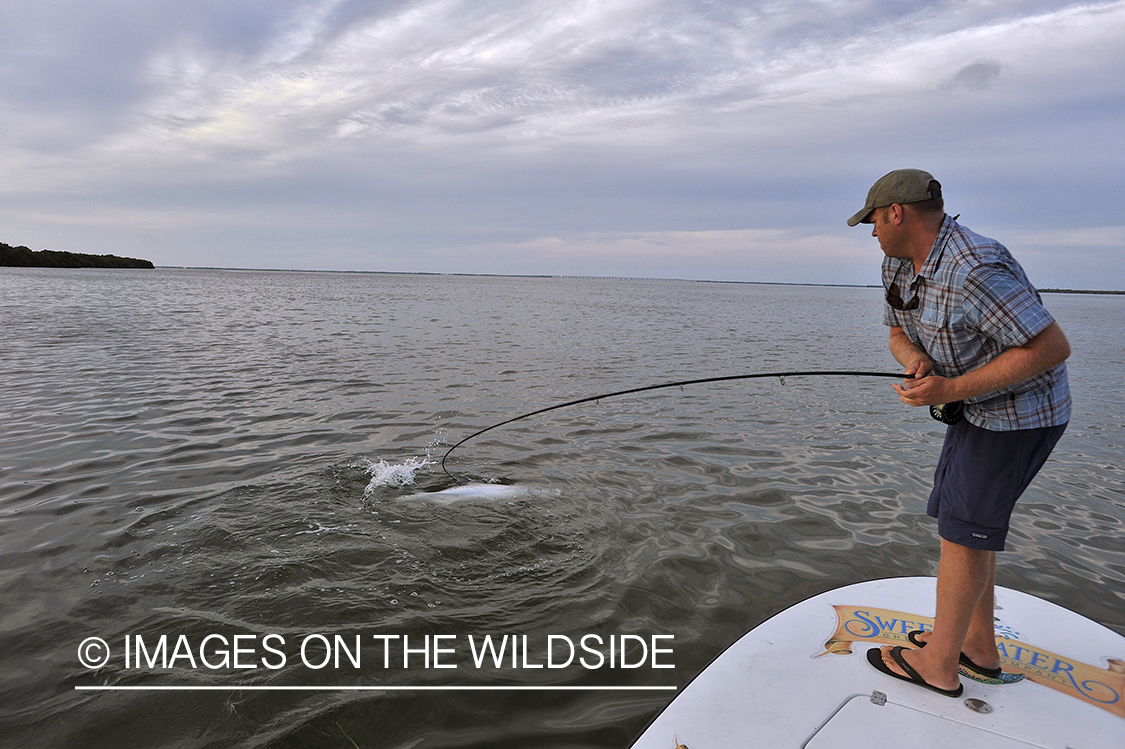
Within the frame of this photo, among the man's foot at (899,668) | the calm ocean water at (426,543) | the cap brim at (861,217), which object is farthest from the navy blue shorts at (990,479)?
the calm ocean water at (426,543)

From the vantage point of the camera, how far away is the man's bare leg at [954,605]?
2820 millimetres

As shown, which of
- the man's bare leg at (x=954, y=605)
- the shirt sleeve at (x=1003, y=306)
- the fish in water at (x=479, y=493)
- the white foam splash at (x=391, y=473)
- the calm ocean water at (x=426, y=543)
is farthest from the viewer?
the white foam splash at (x=391, y=473)

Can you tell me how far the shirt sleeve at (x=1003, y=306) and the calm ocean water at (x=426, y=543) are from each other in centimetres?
255

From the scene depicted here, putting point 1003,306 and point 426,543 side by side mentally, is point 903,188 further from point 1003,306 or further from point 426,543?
point 426,543

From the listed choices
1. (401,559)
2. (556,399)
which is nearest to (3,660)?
(401,559)

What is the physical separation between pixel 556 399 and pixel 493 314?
901 inches

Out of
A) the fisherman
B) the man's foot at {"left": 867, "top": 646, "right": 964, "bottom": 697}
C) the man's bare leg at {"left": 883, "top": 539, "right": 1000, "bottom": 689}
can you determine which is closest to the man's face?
the fisherman

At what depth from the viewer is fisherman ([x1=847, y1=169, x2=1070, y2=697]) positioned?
101 inches

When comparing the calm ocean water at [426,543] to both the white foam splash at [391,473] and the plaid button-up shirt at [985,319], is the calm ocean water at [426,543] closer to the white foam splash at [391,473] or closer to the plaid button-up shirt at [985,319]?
the white foam splash at [391,473]

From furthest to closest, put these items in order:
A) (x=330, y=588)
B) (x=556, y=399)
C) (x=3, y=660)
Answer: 1. (x=556, y=399)
2. (x=330, y=588)
3. (x=3, y=660)

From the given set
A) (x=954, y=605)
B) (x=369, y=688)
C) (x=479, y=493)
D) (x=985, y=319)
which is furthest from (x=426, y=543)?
(x=985, y=319)

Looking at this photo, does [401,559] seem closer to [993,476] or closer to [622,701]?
[622,701]

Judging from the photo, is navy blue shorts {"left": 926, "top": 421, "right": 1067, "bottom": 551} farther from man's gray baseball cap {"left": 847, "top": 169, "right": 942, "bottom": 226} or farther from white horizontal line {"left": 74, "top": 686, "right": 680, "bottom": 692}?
white horizontal line {"left": 74, "top": 686, "right": 680, "bottom": 692}

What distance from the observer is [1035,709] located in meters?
2.81
